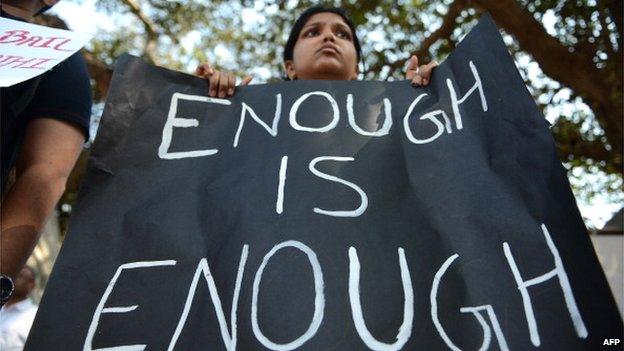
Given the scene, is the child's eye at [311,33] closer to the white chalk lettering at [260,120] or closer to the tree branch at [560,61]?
the white chalk lettering at [260,120]

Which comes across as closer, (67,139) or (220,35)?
(67,139)

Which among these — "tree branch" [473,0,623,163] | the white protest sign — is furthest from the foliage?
the white protest sign

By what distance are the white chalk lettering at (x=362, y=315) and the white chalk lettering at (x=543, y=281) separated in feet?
0.64

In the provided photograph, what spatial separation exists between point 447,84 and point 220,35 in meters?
5.91

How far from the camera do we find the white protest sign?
1.12 meters

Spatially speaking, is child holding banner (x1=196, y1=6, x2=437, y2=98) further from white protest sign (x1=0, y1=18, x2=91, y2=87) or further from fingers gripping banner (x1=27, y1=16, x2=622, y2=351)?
white protest sign (x1=0, y1=18, x2=91, y2=87)

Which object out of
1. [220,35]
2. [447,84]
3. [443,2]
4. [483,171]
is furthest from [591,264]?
[220,35]

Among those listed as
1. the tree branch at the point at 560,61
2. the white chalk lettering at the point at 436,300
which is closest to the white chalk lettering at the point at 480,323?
the white chalk lettering at the point at 436,300

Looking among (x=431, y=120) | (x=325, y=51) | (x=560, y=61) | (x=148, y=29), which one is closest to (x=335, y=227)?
(x=431, y=120)

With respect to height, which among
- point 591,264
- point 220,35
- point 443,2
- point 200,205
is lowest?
point 591,264

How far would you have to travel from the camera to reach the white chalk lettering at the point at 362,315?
1114mm

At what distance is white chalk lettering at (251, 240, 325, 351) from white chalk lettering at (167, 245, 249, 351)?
0.04m

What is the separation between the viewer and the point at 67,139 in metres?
1.37

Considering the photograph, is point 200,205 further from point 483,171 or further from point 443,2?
point 443,2
